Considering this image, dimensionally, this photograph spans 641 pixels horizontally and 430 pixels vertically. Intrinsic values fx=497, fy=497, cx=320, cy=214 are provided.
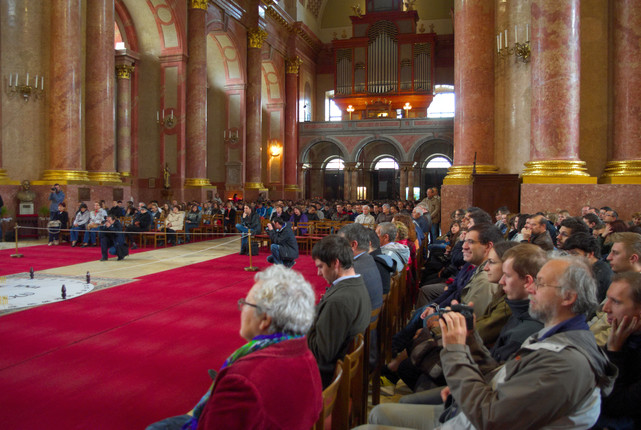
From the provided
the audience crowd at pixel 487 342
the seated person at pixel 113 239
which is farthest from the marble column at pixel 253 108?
the audience crowd at pixel 487 342

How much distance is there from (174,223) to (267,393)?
1219 centimetres

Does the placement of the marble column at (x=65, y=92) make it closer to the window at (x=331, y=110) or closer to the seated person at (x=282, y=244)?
the seated person at (x=282, y=244)

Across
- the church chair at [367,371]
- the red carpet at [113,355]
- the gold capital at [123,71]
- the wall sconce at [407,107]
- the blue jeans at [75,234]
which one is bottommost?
the red carpet at [113,355]

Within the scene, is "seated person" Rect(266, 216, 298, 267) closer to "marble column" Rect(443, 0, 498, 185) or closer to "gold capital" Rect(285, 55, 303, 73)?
"marble column" Rect(443, 0, 498, 185)

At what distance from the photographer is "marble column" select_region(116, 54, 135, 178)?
728 inches

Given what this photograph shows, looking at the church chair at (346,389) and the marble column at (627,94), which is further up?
the marble column at (627,94)

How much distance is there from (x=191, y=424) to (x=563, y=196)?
8.00 meters

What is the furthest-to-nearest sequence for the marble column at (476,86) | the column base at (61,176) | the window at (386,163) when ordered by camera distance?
the window at (386,163)
the column base at (61,176)
the marble column at (476,86)

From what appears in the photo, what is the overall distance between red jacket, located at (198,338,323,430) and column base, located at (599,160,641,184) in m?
8.90

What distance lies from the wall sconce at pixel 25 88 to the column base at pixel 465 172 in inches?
414

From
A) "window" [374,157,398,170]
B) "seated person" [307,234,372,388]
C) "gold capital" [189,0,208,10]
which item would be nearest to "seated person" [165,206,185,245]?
"gold capital" [189,0,208,10]

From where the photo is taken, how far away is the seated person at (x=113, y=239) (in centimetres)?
983

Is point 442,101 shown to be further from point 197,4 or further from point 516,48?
point 516,48

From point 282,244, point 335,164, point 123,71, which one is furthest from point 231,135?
point 282,244
